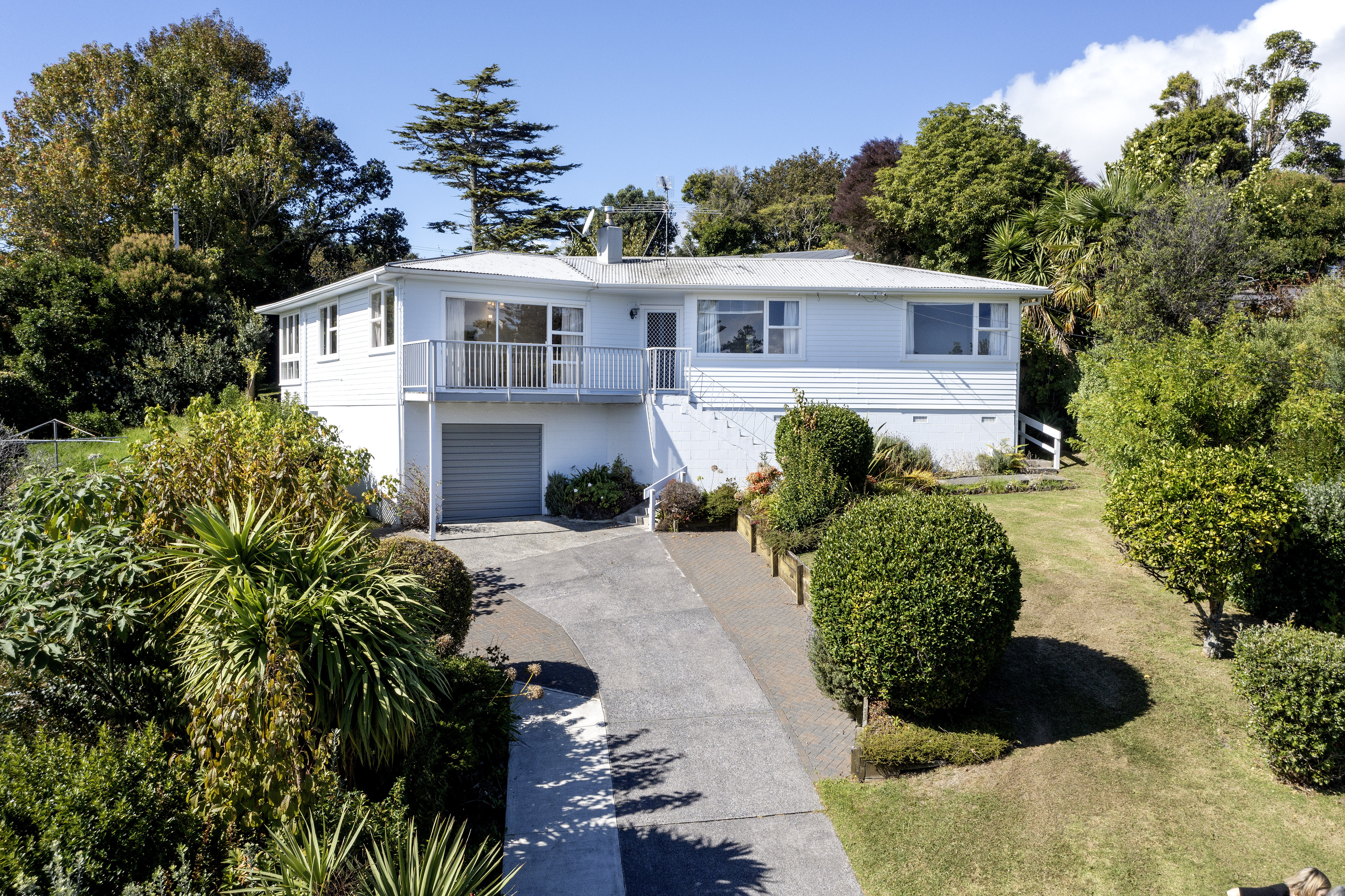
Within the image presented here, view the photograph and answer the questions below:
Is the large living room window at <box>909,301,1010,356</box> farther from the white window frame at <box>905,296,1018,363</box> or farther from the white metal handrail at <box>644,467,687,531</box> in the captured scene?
the white metal handrail at <box>644,467,687,531</box>

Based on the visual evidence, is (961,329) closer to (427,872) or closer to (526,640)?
(526,640)

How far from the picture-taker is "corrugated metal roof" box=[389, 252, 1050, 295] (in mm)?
18688

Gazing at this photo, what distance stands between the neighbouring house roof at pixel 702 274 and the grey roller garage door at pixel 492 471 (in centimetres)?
363

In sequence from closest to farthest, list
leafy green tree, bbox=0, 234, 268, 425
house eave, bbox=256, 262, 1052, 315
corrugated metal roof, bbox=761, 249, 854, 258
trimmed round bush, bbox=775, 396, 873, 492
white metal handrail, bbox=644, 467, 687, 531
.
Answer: trimmed round bush, bbox=775, 396, 873, 492 < white metal handrail, bbox=644, 467, 687, 531 < house eave, bbox=256, 262, 1052, 315 < corrugated metal roof, bbox=761, 249, 854, 258 < leafy green tree, bbox=0, 234, 268, 425

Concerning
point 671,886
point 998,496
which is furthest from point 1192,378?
point 671,886

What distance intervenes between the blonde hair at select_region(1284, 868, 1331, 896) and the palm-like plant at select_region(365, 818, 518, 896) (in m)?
5.15

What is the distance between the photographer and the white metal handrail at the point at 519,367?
17.1 metres

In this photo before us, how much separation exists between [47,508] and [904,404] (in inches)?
666

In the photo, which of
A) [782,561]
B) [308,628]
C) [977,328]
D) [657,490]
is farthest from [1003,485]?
[308,628]

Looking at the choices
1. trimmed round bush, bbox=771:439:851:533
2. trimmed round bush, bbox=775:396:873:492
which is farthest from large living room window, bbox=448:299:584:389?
trimmed round bush, bbox=771:439:851:533

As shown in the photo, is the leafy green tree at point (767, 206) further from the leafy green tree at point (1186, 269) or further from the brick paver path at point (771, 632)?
the brick paver path at point (771, 632)

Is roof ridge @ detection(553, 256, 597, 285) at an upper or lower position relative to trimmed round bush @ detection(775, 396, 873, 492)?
upper

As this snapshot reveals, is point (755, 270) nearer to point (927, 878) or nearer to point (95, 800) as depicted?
point (927, 878)

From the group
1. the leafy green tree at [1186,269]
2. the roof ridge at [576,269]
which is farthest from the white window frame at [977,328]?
the roof ridge at [576,269]
